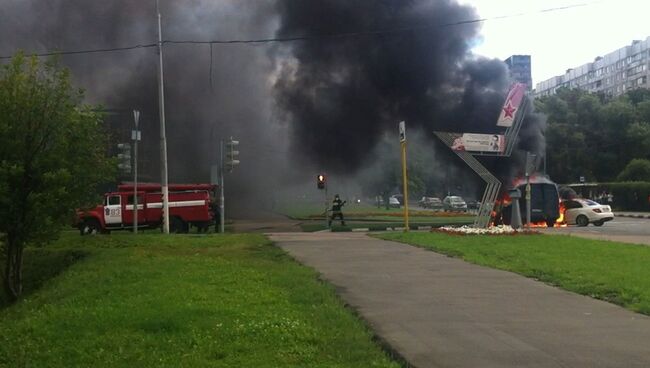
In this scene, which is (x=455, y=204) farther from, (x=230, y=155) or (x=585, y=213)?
(x=230, y=155)

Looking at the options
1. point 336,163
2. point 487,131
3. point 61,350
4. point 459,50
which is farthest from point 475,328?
point 336,163

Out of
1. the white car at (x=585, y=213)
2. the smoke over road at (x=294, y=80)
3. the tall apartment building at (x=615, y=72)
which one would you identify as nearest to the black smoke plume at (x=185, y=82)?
the smoke over road at (x=294, y=80)

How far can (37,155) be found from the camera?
11828 mm

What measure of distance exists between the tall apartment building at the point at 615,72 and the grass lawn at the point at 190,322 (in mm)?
99469

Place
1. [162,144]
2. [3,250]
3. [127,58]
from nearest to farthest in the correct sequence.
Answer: [3,250]
[162,144]
[127,58]

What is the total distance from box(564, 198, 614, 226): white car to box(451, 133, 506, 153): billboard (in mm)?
10547

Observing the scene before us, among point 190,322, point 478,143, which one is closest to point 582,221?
point 478,143

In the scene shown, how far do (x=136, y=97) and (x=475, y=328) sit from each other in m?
36.8

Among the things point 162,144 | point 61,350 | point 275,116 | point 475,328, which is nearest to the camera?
point 61,350

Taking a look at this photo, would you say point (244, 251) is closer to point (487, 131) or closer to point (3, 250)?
point (3, 250)

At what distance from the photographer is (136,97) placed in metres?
40.0

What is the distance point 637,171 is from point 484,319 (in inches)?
2043

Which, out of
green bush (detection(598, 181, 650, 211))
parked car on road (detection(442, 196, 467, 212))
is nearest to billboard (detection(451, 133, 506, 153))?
parked car on road (detection(442, 196, 467, 212))

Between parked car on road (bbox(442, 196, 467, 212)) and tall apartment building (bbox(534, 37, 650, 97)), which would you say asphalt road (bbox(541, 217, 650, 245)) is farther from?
tall apartment building (bbox(534, 37, 650, 97))
